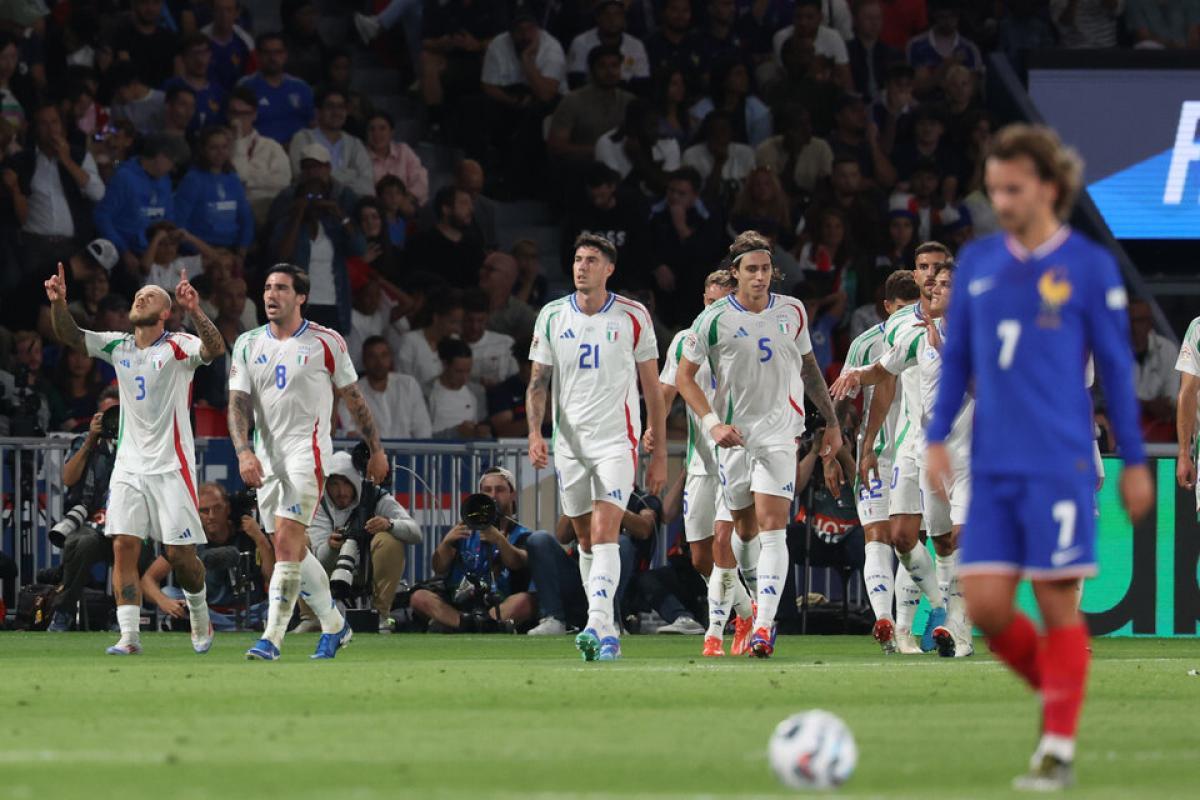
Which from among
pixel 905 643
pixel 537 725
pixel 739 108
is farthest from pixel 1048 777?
pixel 739 108

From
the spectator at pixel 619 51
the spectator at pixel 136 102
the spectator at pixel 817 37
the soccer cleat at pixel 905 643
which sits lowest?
the soccer cleat at pixel 905 643

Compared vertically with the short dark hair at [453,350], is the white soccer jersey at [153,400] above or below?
below

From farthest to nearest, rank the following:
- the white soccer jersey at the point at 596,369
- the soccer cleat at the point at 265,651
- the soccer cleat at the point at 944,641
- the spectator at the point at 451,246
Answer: the spectator at the point at 451,246 < the soccer cleat at the point at 944,641 < the white soccer jersey at the point at 596,369 < the soccer cleat at the point at 265,651

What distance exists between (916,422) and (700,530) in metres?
1.88

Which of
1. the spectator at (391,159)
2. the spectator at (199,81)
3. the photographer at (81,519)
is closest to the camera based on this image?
the photographer at (81,519)

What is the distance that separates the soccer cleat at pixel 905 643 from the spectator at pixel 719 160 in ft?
29.5

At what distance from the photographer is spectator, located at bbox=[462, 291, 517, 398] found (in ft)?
72.6

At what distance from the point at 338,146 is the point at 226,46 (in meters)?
1.55

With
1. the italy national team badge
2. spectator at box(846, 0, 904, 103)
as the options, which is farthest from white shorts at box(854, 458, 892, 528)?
spectator at box(846, 0, 904, 103)

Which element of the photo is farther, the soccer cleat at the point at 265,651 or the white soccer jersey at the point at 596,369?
the white soccer jersey at the point at 596,369

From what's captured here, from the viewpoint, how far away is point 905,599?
1642 cm

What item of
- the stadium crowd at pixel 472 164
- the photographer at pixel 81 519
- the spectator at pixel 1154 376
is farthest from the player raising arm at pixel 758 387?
the spectator at pixel 1154 376

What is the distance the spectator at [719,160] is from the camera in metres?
24.6

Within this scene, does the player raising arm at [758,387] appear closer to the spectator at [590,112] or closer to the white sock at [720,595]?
the white sock at [720,595]
